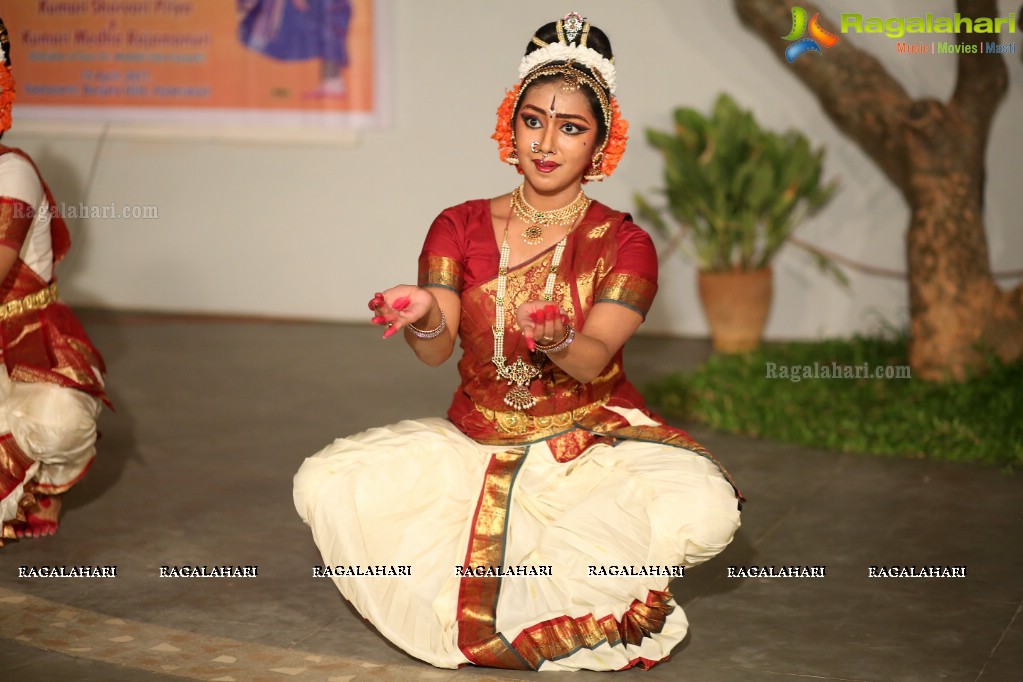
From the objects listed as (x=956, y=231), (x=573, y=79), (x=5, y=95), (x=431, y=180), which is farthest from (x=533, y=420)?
(x=431, y=180)

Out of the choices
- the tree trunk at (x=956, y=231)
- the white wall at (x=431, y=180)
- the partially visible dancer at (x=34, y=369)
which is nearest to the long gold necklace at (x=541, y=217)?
the partially visible dancer at (x=34, y=369)

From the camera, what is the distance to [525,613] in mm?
3154

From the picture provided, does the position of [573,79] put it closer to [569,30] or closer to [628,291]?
Answer: [569,30]

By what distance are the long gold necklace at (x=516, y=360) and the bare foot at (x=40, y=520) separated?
1697 millimetres

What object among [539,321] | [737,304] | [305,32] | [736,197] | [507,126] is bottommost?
[737,304]

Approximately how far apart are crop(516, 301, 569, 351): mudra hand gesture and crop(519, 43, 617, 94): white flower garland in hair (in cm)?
74

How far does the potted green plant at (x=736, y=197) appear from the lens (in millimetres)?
6656

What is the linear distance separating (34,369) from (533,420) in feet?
5.51

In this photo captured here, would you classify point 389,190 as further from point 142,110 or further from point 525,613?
point 525,613

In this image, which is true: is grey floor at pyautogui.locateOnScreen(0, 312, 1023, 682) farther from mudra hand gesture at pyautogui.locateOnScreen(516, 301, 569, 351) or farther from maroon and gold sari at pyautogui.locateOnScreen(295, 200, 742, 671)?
mudra hand gesture at pyautogui.locateOnScreen(516, 301, 569, 351)

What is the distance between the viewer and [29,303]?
408 centimetres

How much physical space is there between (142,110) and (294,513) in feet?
13.8

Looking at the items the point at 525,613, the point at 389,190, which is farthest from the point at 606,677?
the point at 389,190

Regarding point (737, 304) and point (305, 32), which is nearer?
point (737, 304)
